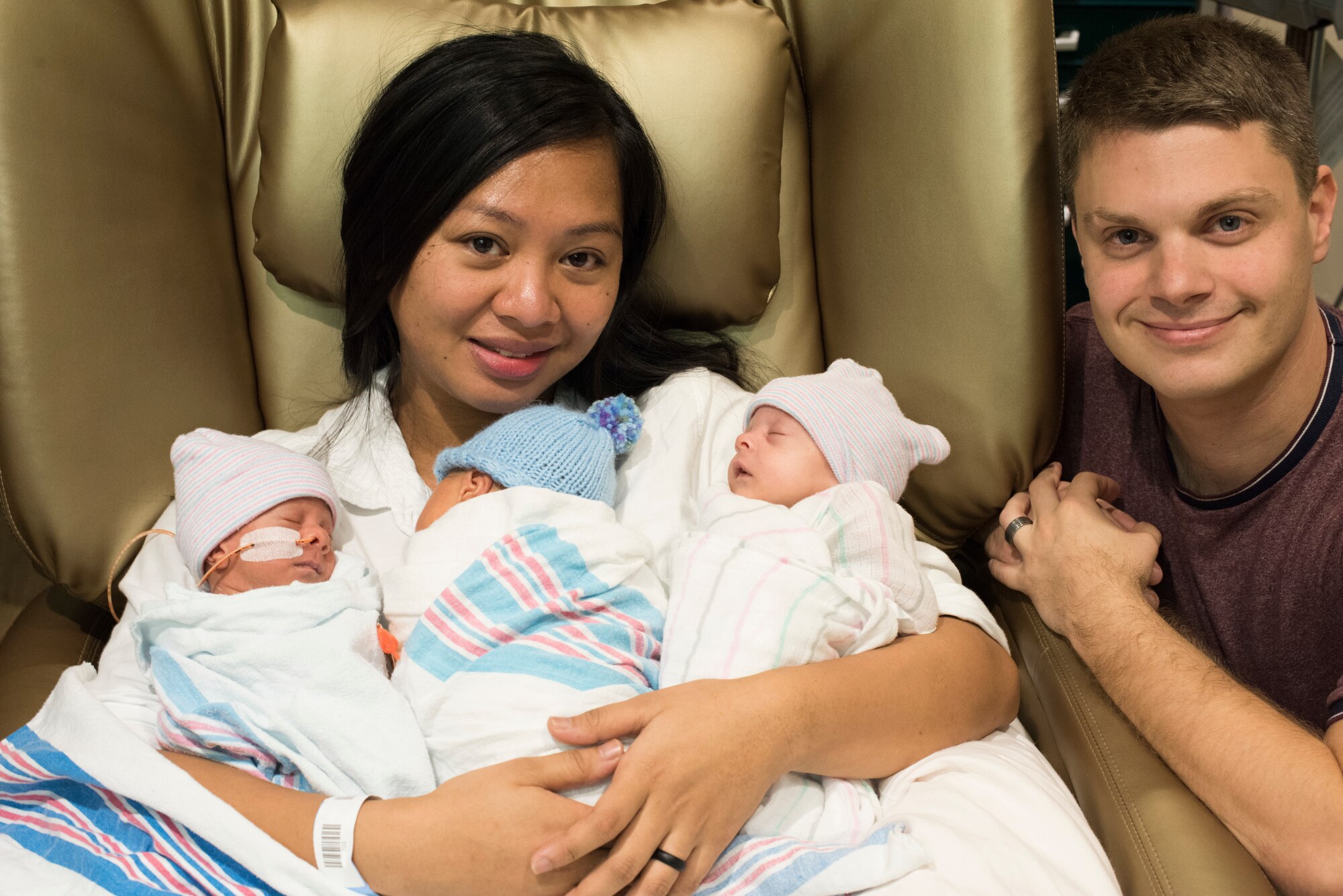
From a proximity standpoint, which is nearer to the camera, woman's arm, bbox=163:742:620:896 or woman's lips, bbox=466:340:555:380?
woman's arm, bbox=163:742:620:896

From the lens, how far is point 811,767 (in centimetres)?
116

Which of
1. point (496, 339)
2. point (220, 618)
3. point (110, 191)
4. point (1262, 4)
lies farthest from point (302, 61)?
point (1262, 4)

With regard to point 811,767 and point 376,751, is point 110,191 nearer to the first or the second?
point 376,751

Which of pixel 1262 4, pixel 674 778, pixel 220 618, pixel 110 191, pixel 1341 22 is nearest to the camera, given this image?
pixel 674 778

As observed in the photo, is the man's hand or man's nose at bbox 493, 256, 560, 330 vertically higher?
man's nose at bbox 493, 256, 560, 330

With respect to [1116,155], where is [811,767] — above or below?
below

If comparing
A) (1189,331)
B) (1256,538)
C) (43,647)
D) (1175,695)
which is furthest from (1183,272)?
(43,647)

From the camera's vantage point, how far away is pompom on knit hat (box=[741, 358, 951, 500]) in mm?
1335

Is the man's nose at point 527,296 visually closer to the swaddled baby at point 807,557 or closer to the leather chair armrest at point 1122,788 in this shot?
the swaddled baby at point 807,557

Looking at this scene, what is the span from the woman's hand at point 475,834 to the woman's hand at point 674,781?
2 centimetres

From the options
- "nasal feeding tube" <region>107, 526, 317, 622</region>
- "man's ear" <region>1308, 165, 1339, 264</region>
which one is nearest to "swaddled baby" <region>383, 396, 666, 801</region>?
"nasal feeding tube" <region>107, 526, 317, 622</region>

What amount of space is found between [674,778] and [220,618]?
52 cm

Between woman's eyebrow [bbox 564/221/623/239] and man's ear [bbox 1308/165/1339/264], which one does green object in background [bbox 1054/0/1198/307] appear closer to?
man's ear [bbox 1308/165/1339/264]

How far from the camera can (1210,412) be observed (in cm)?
141
